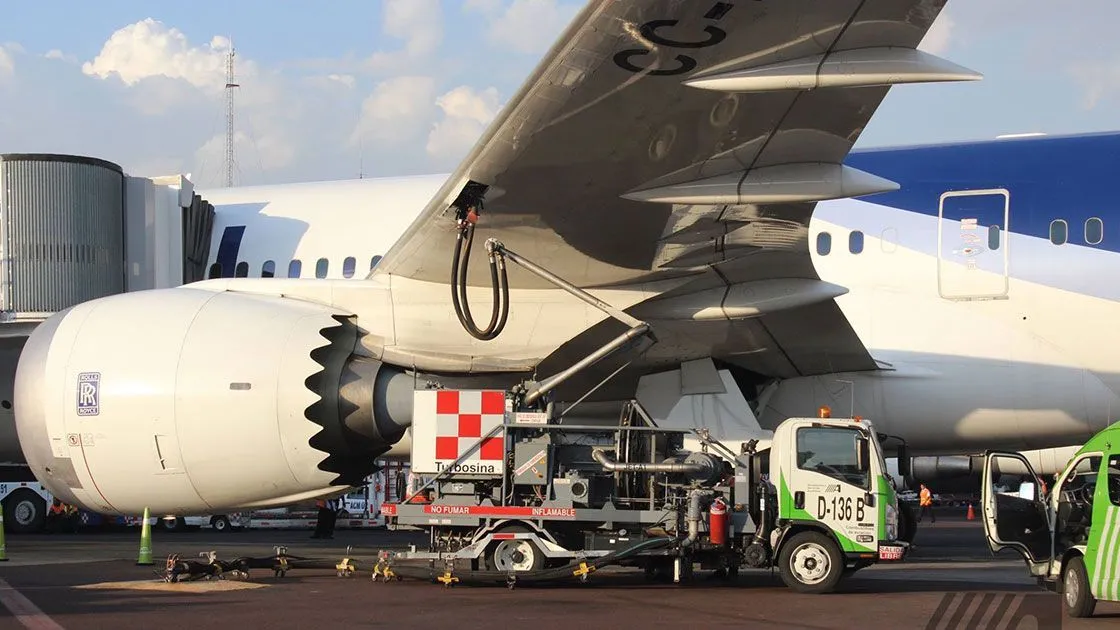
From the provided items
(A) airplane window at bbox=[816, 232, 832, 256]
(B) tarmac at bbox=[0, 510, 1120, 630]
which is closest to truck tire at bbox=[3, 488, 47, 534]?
(B) tarmac at bbox=[0, 510, 1120, 630]

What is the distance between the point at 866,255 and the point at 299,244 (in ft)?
23.8

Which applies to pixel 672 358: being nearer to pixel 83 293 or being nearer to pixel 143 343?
pixel 143 343

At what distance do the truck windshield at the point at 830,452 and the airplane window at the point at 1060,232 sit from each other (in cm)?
371

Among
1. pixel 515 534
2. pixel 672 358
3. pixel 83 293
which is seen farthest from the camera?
pixel 83 293

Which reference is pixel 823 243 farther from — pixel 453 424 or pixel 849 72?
pixel 849 72

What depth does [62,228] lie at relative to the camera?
1669 cm

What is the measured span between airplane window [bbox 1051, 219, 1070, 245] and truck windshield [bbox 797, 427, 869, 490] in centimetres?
371

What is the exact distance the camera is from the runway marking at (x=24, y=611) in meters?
9.64

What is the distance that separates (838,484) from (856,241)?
12.4ft

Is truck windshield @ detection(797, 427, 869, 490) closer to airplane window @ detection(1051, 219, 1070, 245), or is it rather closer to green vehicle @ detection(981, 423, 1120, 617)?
green vehicle @ detection(981, 423, 1120, 617)

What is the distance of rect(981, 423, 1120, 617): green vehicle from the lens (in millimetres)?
10250

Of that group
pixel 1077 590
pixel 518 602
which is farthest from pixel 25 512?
pixel 1077 590

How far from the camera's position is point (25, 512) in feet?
90.0

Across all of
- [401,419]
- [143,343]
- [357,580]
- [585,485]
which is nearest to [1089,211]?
[585,485]
